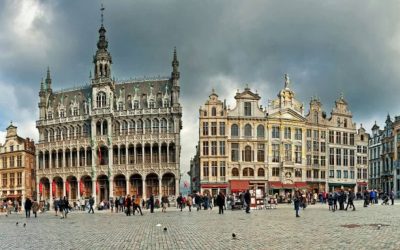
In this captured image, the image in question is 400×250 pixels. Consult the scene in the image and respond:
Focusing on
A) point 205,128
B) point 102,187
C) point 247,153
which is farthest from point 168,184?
point 247,153

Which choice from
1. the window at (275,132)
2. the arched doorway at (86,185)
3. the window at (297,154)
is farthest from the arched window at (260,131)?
the arched doorway at (86,185)

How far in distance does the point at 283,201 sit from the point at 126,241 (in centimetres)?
5491

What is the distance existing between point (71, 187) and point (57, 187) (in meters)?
3.04

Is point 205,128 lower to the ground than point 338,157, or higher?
higher

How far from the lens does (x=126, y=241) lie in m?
21.4

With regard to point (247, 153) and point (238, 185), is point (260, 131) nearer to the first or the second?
point (247, 153)

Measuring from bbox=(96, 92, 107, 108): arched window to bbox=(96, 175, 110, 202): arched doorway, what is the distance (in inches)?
461

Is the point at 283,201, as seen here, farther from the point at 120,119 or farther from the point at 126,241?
the point at 126,241

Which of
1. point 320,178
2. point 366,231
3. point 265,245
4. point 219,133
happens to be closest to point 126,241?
point 265,245

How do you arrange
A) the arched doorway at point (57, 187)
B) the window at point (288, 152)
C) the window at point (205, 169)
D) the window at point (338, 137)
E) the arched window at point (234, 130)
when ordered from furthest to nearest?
1. the arched doorway at point (57, 187)
2. the window at point (338, 137)
3. the window at point (288, 152)
4. the arched window at point (234, 130)
5. the window at point (205, 169)

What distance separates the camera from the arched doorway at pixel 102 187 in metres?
89.9

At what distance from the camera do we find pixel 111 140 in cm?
8906

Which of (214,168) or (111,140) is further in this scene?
(111,140)

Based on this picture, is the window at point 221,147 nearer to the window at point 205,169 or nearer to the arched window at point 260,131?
the window at point 205,169
